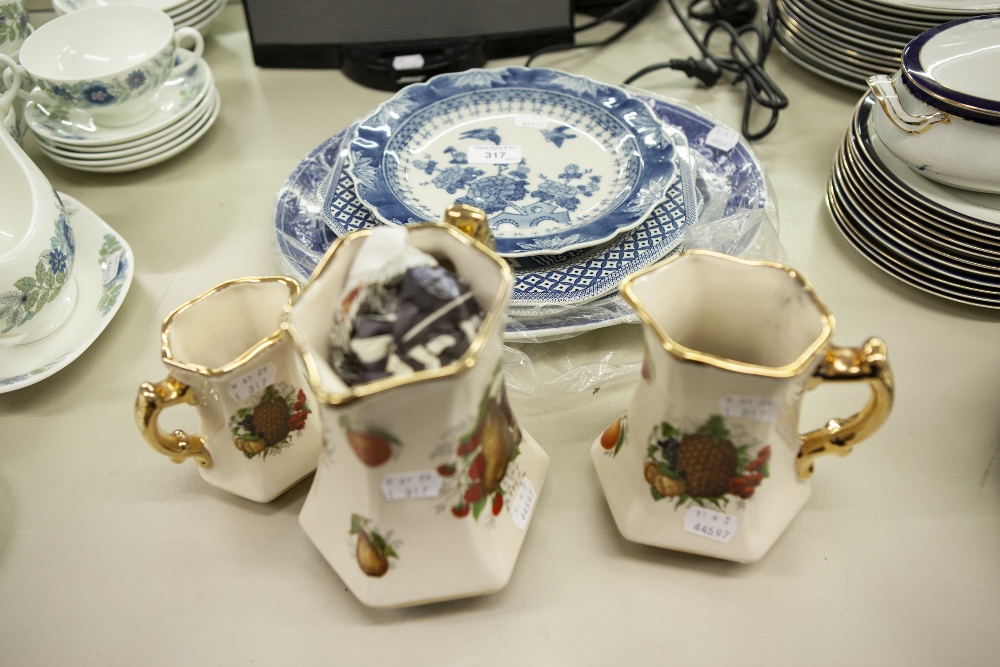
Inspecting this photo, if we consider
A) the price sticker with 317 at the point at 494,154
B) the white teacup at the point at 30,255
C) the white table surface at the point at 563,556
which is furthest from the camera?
the price sticker with 317 at the point at 494,154

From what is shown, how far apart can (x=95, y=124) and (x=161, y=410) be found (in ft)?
1.61

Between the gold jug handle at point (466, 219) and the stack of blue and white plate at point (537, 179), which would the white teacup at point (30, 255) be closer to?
the stack of blue and white plate at point (537, 179)

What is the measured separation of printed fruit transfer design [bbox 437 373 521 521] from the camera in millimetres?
421

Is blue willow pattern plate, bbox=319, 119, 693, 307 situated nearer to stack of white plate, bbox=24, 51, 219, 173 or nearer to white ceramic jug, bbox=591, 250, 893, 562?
white ceramic jug, bbox=591, 250, 893, 562

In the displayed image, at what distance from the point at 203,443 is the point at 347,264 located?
0.18 meters

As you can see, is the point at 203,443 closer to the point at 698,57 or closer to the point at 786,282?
the point at 786,282

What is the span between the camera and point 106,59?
2.92 ft

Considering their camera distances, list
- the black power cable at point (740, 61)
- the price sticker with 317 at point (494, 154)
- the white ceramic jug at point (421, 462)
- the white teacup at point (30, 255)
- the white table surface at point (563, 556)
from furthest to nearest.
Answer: the black power cable at point (740, 61) → the price sticker with 317 at point (494, 154) → the white teacup at point (30, 255) → the white table surface at point (563, 556) → the white ceramic jug at point (421, 462)

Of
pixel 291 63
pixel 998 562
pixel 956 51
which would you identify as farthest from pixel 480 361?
pixel 291 63

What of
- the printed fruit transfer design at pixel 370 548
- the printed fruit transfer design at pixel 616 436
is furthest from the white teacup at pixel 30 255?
the printed fruit transfer design at pixel 616 436

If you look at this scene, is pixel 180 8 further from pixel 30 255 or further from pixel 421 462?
pixel 421 462

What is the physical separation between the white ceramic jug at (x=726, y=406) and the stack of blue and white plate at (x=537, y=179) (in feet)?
0.44

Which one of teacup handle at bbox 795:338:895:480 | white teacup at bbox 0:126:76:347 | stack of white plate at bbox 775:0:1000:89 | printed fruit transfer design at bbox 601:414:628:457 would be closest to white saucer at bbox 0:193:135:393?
white teacup at bbox 0:126:76:347

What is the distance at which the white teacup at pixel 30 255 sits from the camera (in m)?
0.59
